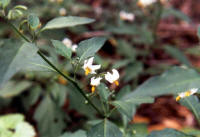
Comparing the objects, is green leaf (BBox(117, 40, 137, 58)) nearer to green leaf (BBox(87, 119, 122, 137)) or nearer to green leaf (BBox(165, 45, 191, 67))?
green leaf (BBox(165, 45, 191, 67))

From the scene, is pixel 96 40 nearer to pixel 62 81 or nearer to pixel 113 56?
pixel 62 81

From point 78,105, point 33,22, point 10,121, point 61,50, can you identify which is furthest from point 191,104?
point 10,121

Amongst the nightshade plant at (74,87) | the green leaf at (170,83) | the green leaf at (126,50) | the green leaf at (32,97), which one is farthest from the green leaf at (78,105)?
the green leaf at (126,50)

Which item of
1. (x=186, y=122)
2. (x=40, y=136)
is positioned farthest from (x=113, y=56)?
(x=40, y=136)

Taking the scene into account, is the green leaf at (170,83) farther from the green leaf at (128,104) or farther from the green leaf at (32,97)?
the green leaf at (32,97)

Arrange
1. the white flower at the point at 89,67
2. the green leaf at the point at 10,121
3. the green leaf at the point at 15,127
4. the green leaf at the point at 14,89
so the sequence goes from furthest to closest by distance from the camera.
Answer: the green leaf at the point at 14,89 < the green leaf at the point at 10,121 < the green leaf at the point at 15,127 < the white flower at the point at 89,67

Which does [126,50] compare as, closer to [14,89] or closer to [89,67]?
[14,89]

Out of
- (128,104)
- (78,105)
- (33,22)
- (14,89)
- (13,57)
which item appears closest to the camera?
(13,57)
